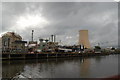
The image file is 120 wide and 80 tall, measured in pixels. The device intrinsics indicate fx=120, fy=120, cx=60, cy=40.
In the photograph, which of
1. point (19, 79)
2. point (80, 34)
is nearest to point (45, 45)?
point (80, 34)

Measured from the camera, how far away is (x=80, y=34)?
97.9 m

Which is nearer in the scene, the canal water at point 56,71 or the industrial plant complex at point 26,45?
the canal water at point 56,71

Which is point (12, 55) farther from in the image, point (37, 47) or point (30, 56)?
point (37, 47)

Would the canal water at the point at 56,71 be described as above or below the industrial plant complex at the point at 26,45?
below

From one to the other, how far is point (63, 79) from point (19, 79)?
6.51m

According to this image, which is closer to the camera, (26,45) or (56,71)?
(56,71)

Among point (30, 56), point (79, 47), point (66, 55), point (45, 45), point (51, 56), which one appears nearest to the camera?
point (30, 56)

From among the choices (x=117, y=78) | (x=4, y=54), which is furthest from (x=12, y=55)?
(x=117, y=78)

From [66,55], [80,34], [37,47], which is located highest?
[80,34]

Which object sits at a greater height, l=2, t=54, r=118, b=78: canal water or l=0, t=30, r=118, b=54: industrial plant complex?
l=0, t=30, r=118, b=54: industrial plant complex

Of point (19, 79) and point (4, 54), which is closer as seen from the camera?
point (19, 79)

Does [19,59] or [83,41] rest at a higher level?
[83,41]

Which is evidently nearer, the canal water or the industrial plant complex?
the canal water

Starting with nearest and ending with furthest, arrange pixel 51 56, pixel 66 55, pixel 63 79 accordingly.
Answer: pixel 63 79 → pixel 51 56 → pixel 66 55
